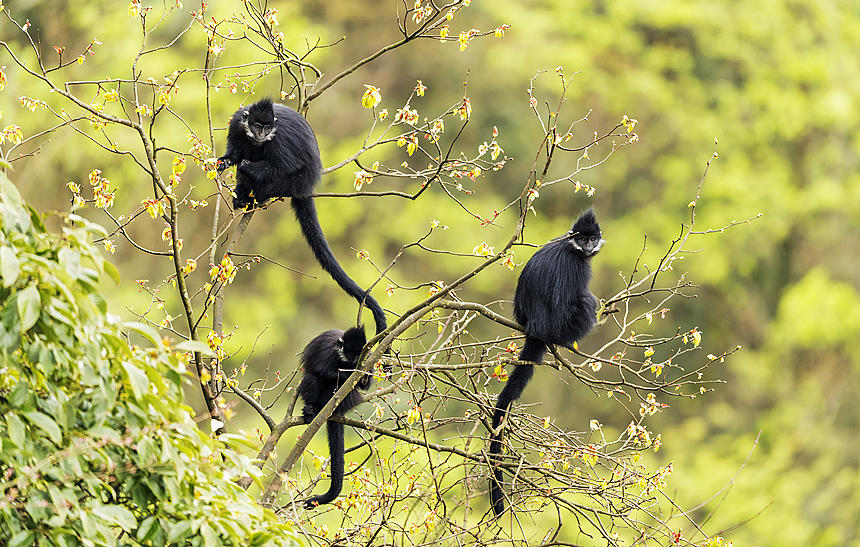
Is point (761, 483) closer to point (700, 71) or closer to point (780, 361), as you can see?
point (780, 361)

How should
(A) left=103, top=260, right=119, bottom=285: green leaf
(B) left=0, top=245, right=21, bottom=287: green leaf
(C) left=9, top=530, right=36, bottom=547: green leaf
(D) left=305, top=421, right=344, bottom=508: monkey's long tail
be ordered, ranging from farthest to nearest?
(D) left=305, top=421, right=344, bottom=508: monkey's long tail → (A) left=103, top=260, right=119, bottom=285: green leaf → (C) left=9, top=530, right=36, bottom=547: green leaf → (B) left=0, top=245, right=21, bottom=287: green leaf

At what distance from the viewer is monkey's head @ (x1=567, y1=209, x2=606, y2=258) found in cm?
575

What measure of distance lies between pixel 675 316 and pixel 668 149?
2808mm

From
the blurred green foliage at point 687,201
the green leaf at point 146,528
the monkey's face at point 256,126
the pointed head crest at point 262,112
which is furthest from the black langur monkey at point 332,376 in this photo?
the blurred green foliage at point 687,201

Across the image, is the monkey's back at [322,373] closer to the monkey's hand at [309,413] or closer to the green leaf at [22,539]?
the monkey's hand at [309,413]

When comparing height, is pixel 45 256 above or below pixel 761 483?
below

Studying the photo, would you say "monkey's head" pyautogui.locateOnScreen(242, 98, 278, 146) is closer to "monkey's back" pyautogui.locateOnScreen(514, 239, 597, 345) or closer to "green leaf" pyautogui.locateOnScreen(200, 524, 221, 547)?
"monkey's back" pyautogui.locateOnScreen(514, 239, 597, 345)

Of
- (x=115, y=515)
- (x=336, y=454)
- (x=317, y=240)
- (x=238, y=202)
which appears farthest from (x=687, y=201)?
(x=115, y=515)

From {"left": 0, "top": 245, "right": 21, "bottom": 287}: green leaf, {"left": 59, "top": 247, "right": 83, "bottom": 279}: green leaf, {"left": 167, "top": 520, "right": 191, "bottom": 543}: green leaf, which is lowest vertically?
{"left": 167, "top": 520, "right": 191, "bottom": 543}: green leaf

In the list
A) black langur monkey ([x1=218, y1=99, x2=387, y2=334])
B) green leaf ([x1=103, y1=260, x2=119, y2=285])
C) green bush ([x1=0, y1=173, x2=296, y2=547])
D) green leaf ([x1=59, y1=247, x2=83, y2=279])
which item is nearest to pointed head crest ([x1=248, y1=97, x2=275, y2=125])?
black langur monkey ([x1=218, y1=99, x2=387, y2=334])

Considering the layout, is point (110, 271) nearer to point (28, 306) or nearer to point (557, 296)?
point (28, 306)

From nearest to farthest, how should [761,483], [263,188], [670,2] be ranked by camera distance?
1. [263,188]
2. [761,483]
3. [670,2]

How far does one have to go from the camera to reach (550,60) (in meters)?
15.5

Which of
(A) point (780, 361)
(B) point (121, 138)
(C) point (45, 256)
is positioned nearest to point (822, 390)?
(A) point (780, 361)
